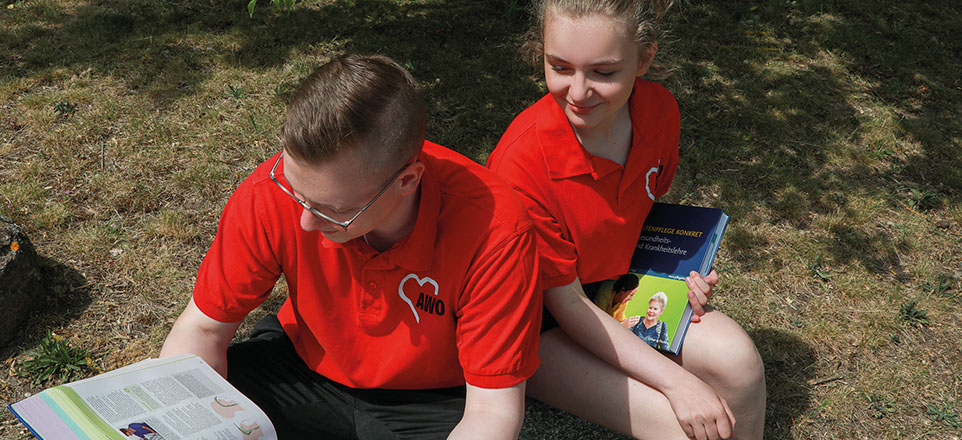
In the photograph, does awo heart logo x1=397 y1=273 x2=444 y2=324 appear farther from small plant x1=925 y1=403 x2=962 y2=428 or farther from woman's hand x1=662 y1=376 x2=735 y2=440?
small plant x1=925 y1=403 x2=962 y2=428

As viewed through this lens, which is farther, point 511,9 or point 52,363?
point 511,9

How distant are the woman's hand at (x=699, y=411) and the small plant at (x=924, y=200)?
2803 millimetres

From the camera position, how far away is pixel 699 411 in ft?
6.90

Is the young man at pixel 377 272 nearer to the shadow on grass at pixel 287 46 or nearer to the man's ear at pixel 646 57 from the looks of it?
the man's ear at pixel 646 57

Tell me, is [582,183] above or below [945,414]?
above

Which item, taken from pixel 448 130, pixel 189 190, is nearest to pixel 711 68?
pixel 448 130

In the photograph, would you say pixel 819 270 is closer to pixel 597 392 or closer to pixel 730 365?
Answer: pixel 730 365

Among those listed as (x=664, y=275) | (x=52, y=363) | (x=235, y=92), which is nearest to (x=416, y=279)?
(x=664, y=275)

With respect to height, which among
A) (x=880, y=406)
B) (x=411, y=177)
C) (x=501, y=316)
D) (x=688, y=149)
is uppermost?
(x=411, y=177)

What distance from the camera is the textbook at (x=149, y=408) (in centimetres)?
161

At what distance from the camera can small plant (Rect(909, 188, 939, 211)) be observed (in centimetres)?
418

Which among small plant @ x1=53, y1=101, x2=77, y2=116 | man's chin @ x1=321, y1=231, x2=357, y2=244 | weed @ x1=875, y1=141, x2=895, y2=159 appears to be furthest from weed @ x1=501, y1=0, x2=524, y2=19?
man's chin @ x1=321, y1=231, x2=357, y2=244

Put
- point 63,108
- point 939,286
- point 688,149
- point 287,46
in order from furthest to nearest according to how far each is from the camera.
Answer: point 287,46, point 688,149, point 63,108, point 939,286

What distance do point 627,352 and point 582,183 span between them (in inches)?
22.3
